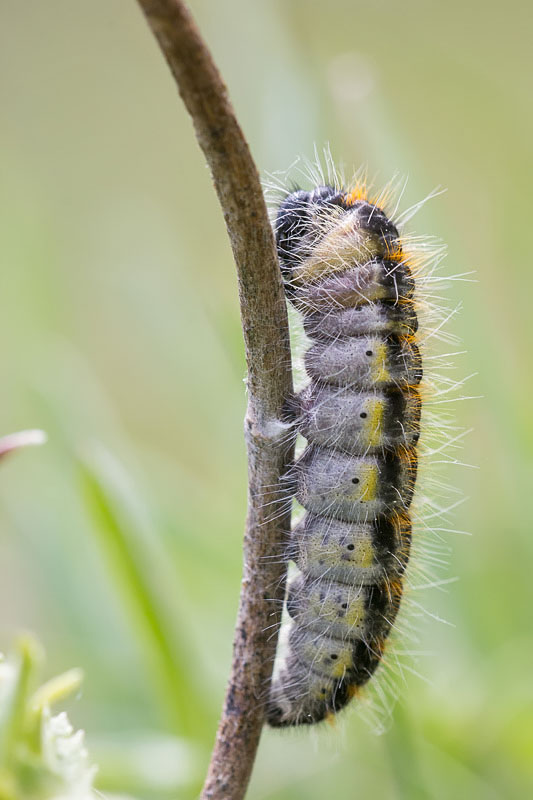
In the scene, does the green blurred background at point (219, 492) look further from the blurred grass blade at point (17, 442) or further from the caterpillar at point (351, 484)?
the blurred grass blade at point (17, 442)

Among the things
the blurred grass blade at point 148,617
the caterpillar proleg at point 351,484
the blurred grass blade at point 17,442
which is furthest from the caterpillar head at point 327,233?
the blurred grass blade at point 17,442

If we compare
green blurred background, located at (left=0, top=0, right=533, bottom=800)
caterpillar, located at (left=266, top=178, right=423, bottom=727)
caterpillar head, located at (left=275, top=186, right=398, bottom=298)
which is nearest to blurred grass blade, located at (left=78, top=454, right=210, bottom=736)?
green blurred background, located at (left=0, top=0, right=533, bottom=800)

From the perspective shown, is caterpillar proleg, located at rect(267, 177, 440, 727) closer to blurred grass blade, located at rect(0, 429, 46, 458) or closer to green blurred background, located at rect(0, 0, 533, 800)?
green blurred background, located at rect(0, 0, 533, 800)

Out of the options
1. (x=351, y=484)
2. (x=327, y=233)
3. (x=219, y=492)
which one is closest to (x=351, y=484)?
(x=351, y=484)

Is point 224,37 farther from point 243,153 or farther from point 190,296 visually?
point 243,153

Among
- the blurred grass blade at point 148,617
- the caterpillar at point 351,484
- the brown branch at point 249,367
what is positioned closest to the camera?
the brown branch at point 249,367

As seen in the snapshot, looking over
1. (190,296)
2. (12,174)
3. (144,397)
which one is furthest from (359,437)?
(144,397)
